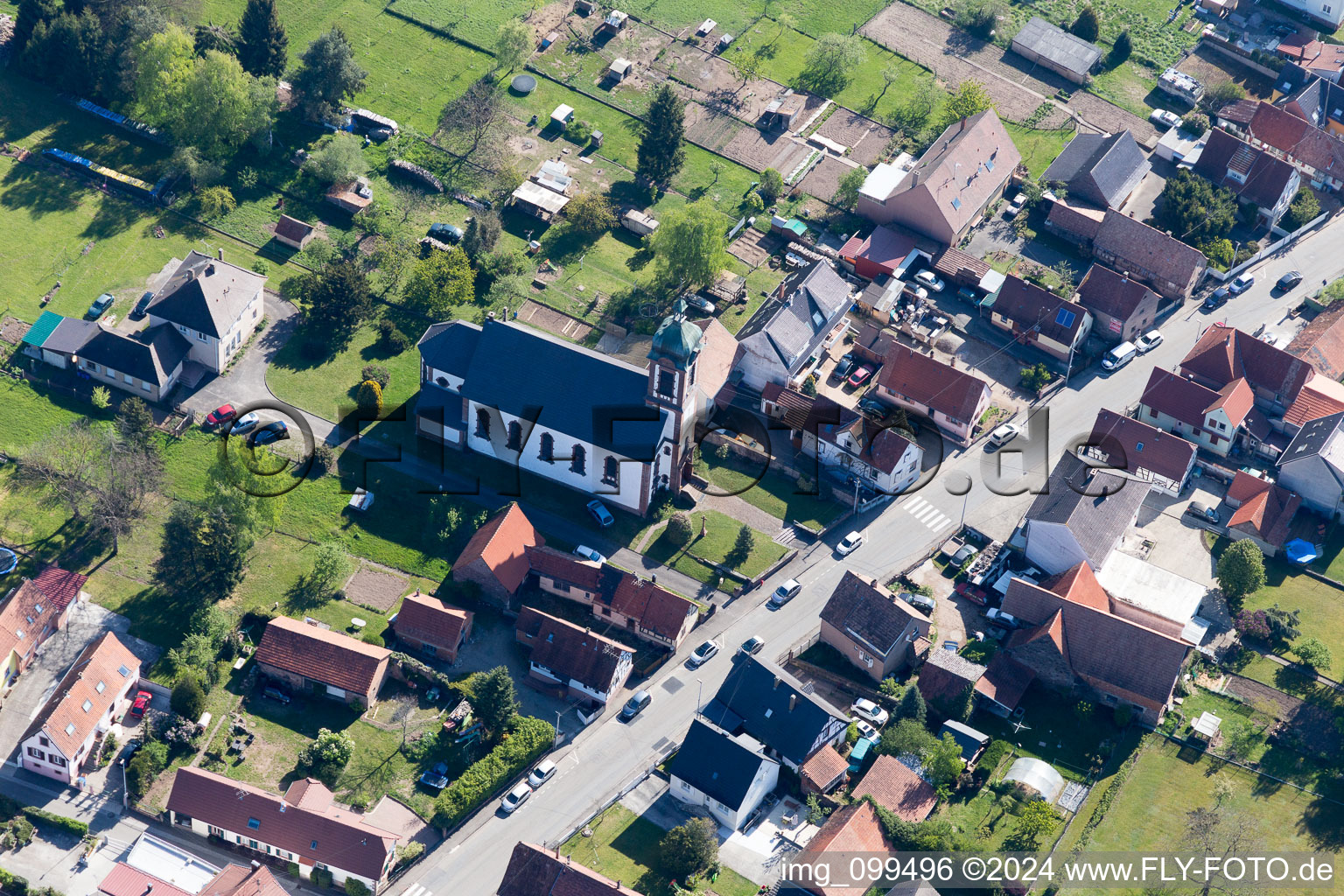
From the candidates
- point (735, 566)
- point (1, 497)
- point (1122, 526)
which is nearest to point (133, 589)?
point (1, 497)

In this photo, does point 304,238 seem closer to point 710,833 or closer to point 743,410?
point 743,410

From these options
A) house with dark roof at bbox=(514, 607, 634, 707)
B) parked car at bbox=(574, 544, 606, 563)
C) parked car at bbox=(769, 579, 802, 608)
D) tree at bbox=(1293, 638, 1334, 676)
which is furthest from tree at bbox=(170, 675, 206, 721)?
tree at bbox=(1293, 638, 1334, 676)

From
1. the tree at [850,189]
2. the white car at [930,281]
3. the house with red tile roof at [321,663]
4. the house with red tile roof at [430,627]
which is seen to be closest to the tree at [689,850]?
the house with red tile roof at [430,627]

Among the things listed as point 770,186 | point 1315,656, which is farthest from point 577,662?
point 770,186

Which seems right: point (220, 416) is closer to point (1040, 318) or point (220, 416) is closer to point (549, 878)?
point (549, 878)

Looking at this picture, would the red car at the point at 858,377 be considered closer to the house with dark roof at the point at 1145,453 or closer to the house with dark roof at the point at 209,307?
the house with dark roof at the point at 1145,453

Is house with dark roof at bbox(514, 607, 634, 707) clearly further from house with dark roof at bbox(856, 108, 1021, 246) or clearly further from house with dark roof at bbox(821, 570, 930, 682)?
house with dark roof at bbox(856, 108, 1021, 246)
